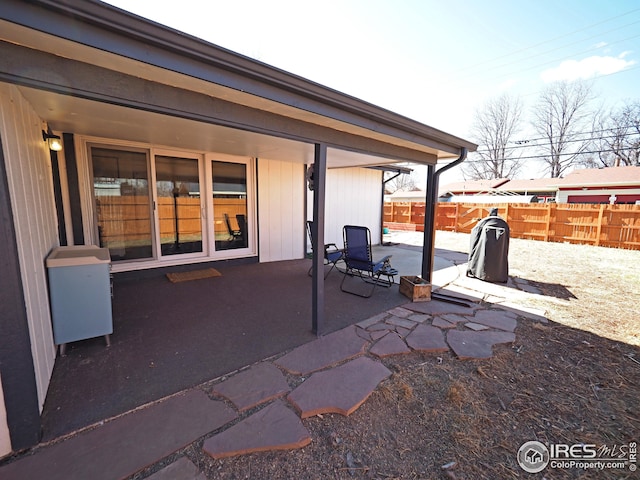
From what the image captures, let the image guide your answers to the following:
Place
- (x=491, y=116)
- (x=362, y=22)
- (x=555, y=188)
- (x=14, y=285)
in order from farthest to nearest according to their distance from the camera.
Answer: (x=491, y=116)
(x=555, y=188)
(x=362, y=22)
(x=14, y=285)

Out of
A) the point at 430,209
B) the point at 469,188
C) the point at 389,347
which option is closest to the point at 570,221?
the point at 430,209

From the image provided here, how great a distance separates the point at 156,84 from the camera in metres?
1.75

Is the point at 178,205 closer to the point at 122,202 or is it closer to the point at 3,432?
the point at 122,202

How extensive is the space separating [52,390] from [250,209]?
410 centimetres

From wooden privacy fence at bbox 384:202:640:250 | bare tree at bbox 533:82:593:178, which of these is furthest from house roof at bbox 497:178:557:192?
wooden privacy fence at bbox 384:202:640:250

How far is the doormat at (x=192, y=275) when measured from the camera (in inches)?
178

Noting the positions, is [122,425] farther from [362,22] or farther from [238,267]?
[362,22]

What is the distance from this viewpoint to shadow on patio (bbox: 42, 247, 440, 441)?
1.93 m

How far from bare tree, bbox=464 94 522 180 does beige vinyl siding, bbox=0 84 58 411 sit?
23331 mm

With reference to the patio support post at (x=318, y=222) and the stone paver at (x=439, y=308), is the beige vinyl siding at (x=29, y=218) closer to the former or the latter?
the patio support post at (x=318, y=222)

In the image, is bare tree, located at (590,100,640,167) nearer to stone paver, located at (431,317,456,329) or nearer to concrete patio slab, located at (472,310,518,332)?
concrete patio slab, located at (472,310,518,332)

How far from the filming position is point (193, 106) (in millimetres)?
1907

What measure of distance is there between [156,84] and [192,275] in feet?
11.7

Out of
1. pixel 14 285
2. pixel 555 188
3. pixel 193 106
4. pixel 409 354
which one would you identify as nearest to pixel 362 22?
pixel 193 106
